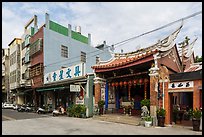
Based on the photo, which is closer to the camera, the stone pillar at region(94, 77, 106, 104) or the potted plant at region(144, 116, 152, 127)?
the potted plant at region(144, 116, 152, 127)

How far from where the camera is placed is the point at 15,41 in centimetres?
4134

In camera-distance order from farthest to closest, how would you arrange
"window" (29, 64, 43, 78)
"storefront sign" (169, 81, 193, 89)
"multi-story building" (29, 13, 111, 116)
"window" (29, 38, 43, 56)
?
1. "window" (29, 64, 43, 78)
2. "window" (29, 38, 43, 56)
3. "multi-story building" (29, 13, 111, 116)
4. "storefront sign" (169, 81, 193, 89)

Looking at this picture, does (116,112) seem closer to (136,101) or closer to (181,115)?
(136,101)

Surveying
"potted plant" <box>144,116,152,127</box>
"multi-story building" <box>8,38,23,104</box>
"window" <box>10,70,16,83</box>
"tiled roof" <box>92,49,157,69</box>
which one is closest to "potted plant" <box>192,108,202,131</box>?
"potted plant" <box>144,116,152,127</box>

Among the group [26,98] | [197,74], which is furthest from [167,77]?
[26,98]

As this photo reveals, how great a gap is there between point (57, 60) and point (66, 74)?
6.96 m

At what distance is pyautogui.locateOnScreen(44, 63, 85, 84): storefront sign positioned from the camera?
66.8 feet

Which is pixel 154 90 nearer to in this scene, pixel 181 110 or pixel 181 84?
pixel 181 84

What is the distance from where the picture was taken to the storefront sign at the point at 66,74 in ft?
66.8

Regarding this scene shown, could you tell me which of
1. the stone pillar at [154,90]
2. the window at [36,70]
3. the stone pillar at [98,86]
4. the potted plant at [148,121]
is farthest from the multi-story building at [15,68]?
the potted plant at [148,121]

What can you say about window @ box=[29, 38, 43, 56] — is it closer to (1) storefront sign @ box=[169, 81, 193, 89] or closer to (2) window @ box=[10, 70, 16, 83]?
(2) window @ box=[10, 70, 16, 83]

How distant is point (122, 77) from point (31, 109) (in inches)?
595

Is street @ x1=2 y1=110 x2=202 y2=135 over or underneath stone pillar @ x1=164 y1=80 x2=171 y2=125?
underneath

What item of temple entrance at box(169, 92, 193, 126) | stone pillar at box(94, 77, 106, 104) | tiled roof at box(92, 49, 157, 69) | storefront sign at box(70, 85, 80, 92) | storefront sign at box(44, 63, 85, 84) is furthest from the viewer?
storefront sign at box(44, 63, 85, 84)
